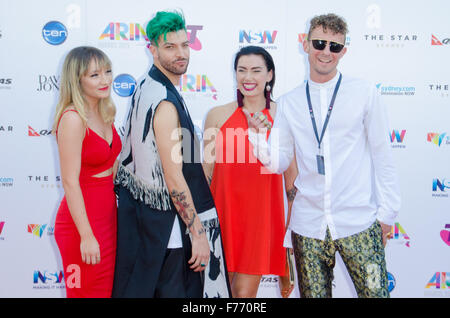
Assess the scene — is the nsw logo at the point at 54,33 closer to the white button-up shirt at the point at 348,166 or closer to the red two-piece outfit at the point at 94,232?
the red two-piece outfit at the point at 94,232

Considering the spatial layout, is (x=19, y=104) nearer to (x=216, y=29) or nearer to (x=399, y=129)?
(x=216, y=29)

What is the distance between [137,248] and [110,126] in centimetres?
69

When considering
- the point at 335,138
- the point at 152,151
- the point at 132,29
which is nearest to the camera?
the point at 152,151

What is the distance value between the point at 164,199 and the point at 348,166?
98cm

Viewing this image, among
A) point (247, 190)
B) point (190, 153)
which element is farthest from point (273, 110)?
point (190, 153)

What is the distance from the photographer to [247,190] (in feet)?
8.48

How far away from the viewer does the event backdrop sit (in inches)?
128

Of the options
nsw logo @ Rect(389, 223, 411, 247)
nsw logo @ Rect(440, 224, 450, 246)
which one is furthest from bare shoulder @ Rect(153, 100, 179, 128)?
nsw logo @ Rect(440, 224, 450, 246)

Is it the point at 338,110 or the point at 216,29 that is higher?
the point at 216,29

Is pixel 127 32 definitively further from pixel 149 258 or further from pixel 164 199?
pixel 149 258

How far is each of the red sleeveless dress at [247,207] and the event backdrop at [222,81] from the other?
0.81 m

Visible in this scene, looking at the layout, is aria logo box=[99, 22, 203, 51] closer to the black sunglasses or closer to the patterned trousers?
the black sunglasses

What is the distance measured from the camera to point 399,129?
3361mm

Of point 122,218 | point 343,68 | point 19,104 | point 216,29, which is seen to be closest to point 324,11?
point 343,68
